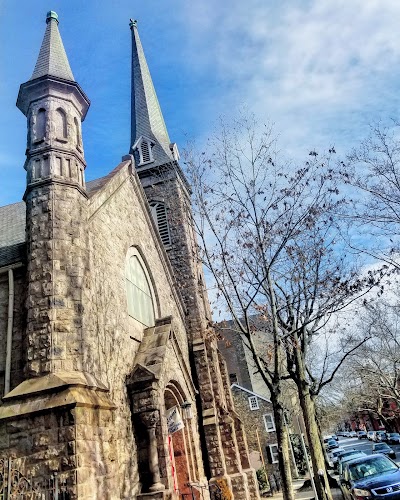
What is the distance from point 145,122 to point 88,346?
19.7 metres

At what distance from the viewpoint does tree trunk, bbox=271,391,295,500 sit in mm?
9117

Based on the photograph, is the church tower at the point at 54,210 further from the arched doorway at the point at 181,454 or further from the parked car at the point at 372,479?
the parked car at the point at 372,479

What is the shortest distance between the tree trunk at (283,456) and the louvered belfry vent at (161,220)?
10.7 meters

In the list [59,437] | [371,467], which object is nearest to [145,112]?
[371,467]

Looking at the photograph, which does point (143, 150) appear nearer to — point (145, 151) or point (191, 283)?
point (145, 151)

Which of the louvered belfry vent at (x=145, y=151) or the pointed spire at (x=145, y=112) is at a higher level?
the pointed spire at (x=145, y=112)

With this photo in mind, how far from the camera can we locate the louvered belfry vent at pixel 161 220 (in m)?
19.8

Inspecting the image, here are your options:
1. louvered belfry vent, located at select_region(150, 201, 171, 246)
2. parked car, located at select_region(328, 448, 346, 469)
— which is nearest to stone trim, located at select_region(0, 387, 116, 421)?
louvered belfry vent, located at select_region(150, 201, 171, 246)

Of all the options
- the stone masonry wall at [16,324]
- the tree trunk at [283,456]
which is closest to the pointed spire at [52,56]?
the stone masonry wall at [16,324]

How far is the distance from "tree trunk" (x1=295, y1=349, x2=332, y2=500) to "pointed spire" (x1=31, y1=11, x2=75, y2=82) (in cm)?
1063

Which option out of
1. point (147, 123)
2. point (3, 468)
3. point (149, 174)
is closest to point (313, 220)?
point (3, 468)

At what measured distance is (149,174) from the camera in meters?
22.1

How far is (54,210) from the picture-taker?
8.77 meters

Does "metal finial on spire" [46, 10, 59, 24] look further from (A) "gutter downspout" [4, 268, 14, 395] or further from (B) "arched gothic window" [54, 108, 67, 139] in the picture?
(A) "gutter downspout" [4, 268, 14, 395]
